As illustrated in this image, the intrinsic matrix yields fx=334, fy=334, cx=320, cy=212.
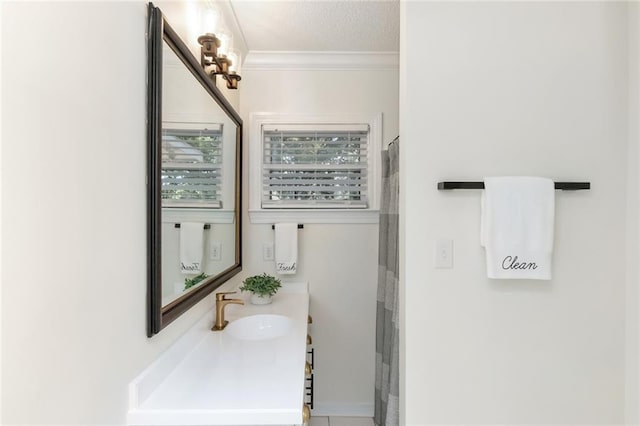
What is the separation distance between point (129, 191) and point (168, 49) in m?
0.55

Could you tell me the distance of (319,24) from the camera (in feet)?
6.25

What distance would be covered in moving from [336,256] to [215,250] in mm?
889

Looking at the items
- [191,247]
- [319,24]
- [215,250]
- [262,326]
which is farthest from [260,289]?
[319,24]

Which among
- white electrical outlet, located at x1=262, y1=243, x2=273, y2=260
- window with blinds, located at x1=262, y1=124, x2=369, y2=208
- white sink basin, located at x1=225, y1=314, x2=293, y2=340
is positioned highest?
window with blinds, located at x1=262, y1=124, x2=369, y2=208

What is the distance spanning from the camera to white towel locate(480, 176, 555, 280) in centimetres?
125

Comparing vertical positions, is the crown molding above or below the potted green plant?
above

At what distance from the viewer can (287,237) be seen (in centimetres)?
219

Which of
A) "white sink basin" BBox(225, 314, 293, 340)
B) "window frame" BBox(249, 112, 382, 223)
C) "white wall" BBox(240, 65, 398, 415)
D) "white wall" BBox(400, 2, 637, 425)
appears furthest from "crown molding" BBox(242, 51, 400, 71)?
"white sink basin" BBox(225, 314, 293, 340)

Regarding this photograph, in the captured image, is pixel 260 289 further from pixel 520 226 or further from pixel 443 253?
pixel 520 226

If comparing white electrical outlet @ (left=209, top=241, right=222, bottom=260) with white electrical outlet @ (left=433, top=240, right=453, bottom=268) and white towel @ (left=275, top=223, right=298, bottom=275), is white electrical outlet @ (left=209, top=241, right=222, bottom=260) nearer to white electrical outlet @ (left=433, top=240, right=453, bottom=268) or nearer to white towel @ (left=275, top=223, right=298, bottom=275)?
white towel @ (left=275, top=223, right=298, bottom=275)

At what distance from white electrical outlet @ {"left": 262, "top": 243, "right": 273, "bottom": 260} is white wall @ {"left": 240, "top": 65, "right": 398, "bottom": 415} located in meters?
0.03

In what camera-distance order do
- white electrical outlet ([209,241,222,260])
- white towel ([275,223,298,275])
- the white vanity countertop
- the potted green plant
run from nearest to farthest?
1. the white vanity countertop
2. white electrical outlet ([209,241,222,260])
3. the potted green plant
4. white towel ([275,223,298,275])

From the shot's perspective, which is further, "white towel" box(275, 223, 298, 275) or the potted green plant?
"white towel" box(275, 223, 298, 275)

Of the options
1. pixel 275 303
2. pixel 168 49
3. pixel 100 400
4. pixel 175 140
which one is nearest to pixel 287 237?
pixel 275 303
